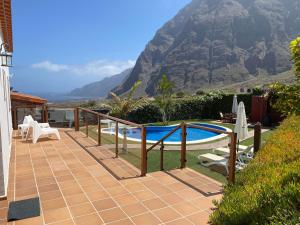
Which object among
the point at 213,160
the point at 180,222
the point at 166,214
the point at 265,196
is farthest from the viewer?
the point at 213,160

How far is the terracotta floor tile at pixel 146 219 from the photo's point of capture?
3.71 meters

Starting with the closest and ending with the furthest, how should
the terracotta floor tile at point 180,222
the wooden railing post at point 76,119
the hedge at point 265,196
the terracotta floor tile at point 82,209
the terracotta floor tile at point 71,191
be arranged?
the hedge at point 265,196
the terracotta floor tile at point 180,222
the terracotta floor tile at point 82,209
the terracotta floor tile at point 71,191
the wooden railing post at point 76,119

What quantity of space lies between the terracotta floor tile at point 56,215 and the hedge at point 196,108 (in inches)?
566

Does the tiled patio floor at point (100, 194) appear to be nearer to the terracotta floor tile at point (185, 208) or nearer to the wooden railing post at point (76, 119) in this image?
the terracotta floor tile at point (185, 208)

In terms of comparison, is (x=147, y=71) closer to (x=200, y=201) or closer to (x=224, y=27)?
(x=224, y=27)

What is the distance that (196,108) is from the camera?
20078 millimetres

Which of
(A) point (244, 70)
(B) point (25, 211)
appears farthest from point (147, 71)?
(B) point (25, 211)

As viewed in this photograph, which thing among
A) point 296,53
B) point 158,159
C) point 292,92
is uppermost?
point 296,53

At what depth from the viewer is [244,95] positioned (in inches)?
743

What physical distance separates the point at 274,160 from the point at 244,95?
16480 mm

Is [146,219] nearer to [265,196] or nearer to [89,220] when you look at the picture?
[89,220]

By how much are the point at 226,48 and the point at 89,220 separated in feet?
338

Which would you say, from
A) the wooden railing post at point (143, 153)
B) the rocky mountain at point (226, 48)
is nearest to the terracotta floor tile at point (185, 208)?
the wooden railing post at point (143, 153)

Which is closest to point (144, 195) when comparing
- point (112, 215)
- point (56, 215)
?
point (112, 215)
